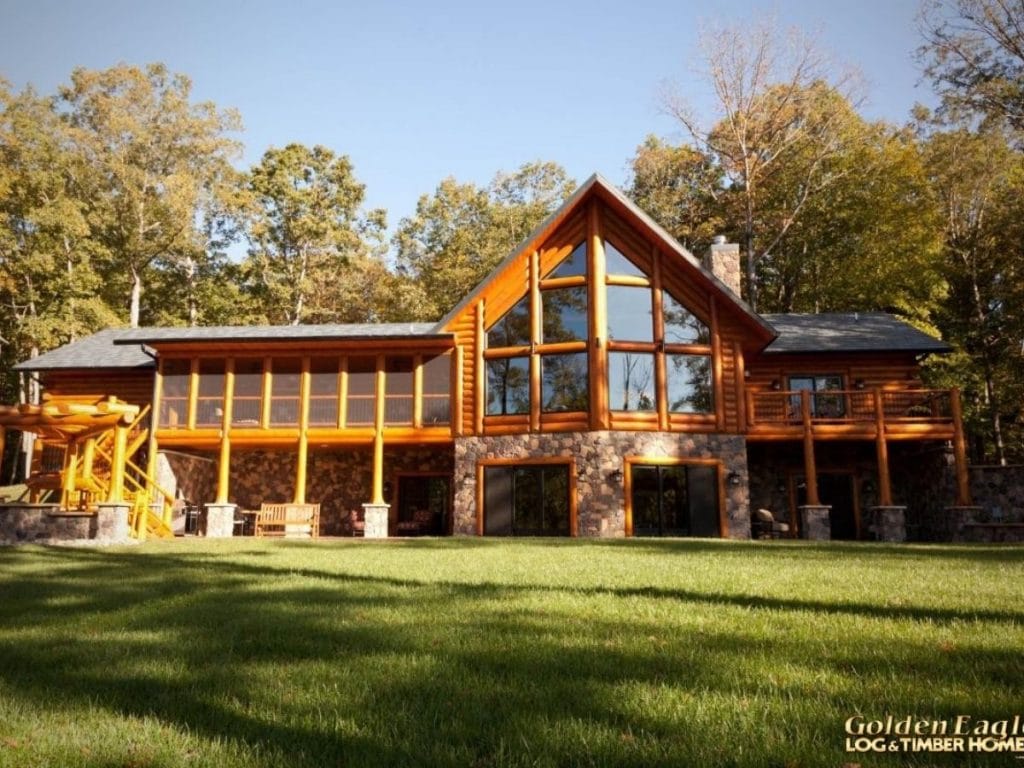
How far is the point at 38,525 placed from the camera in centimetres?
1433

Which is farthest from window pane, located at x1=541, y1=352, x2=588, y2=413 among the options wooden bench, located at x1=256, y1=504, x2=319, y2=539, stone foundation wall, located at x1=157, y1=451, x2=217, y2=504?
stone foundation wall, located at x1=157, y1=451, x2=217, y2=504

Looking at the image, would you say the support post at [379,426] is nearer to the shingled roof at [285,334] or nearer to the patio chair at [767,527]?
the shingled roof at [285,334]

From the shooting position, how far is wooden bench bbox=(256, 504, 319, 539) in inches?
772

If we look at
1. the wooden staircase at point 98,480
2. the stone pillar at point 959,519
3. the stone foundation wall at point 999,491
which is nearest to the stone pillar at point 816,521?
the stone pillar at point 959,519

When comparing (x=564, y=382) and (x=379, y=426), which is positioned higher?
(x=564, y=382)

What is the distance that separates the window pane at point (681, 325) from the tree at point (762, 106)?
30.9 ft

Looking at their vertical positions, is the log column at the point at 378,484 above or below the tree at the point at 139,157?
below

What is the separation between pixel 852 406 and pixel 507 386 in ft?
32.6

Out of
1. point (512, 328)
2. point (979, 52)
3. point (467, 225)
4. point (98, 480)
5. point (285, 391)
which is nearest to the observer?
point (98, 480)

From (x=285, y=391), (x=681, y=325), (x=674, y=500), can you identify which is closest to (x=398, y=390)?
(x=285, y=391)

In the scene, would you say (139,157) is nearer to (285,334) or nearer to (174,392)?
(174,392)

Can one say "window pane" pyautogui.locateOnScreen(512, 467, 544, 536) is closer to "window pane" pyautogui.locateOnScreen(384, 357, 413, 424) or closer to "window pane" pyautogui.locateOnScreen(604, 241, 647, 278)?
"window pane" pyautogui.locateOnScreen(384, 357, 413, 424)

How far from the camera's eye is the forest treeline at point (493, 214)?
1097 inches

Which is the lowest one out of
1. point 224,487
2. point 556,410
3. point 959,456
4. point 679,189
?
point 224,487
